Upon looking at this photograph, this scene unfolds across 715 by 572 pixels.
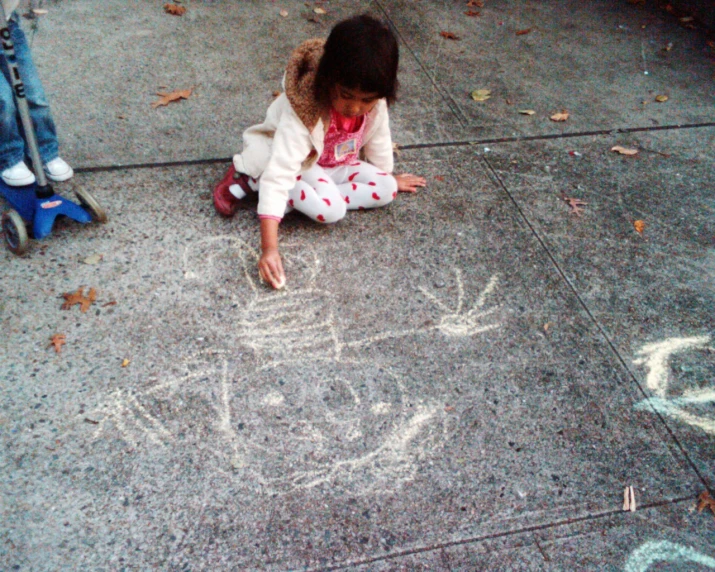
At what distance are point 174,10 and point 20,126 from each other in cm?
210

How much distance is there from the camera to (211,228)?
111 inches

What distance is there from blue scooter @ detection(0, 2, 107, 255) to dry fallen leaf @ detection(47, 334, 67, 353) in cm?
48

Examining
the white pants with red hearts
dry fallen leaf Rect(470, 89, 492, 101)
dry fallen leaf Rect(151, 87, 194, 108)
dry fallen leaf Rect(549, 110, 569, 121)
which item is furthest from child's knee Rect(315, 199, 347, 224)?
dry fallen leaf Rect(549, 110, 569, 121)

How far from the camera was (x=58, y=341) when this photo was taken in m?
2.28

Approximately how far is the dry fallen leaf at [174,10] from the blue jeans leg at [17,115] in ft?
6.66

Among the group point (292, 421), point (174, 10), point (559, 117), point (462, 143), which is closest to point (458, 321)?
point (292, 421)

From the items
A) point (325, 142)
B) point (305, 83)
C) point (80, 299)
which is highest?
point (305, 83)

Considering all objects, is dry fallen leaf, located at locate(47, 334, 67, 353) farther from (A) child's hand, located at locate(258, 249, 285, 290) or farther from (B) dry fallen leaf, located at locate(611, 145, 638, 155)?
(B) dry fallen leaf, located at locate(611, 145, 638, 155)

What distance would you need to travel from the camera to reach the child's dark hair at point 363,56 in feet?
7.15

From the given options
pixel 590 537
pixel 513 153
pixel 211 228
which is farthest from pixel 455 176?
pixel 590 537

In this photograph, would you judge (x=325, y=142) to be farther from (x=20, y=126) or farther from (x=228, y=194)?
(x=20, y=126)

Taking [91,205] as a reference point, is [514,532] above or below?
below

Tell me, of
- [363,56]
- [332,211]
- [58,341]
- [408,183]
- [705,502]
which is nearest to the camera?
[705,502]

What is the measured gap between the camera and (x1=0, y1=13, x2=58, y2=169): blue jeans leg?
2541 millimetres
